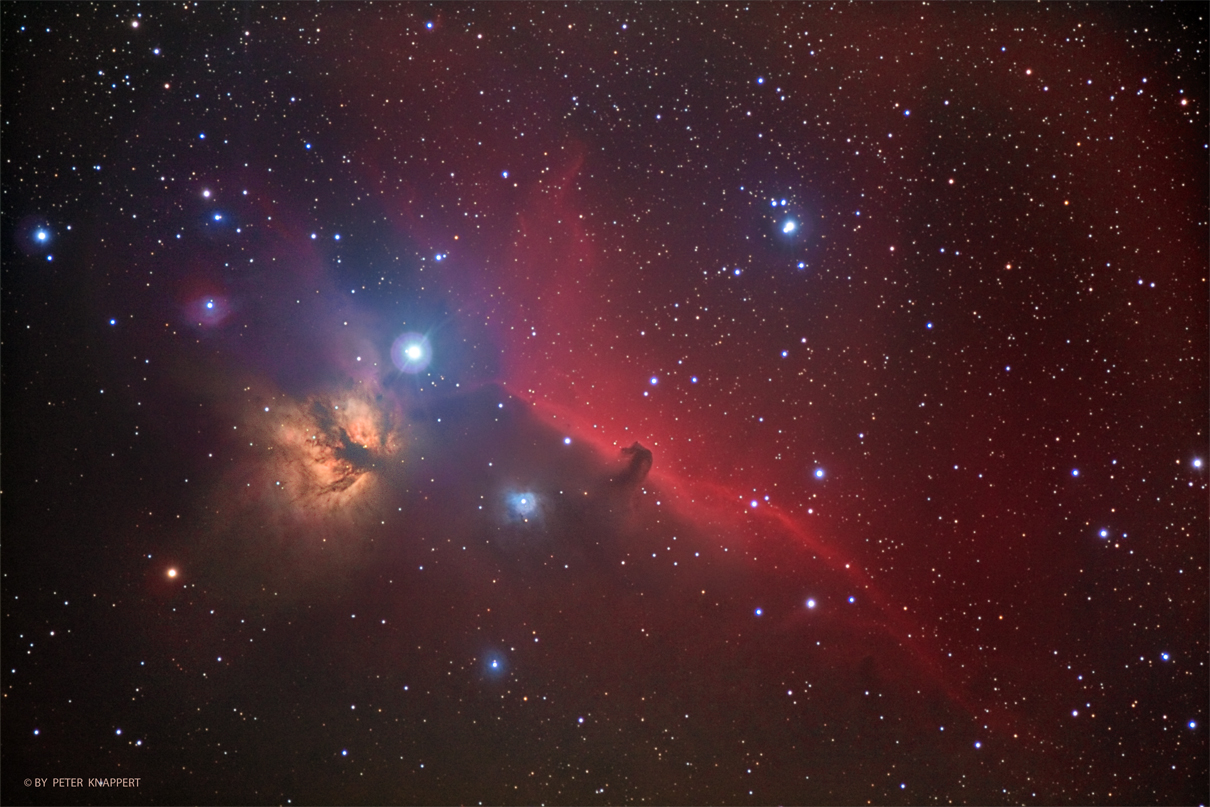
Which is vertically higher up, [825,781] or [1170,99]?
[1170,99]

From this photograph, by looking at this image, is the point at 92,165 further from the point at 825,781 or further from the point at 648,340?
the point at 825,781

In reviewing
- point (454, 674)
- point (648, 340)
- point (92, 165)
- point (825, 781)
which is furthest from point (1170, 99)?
point (92, 165)

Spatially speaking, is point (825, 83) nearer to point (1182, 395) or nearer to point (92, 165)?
point (1182, 395)

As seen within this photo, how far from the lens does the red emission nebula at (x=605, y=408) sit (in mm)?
2861

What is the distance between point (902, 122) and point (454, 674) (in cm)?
143

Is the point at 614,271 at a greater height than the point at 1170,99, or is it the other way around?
the point at 1170,99

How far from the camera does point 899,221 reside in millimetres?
2879

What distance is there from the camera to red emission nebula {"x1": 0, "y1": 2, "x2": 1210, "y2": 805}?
286 cm

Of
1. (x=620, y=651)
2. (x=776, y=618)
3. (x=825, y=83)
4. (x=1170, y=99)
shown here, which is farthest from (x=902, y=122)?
(x=620, y=651)

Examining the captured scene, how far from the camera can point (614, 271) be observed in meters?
2.89

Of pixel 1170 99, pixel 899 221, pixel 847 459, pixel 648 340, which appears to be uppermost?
pixel 1170 99

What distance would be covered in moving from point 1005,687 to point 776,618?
0.48m

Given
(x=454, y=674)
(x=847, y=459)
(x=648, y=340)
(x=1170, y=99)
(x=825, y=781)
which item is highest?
(x=1170, y=99)

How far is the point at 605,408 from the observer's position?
288 cm
